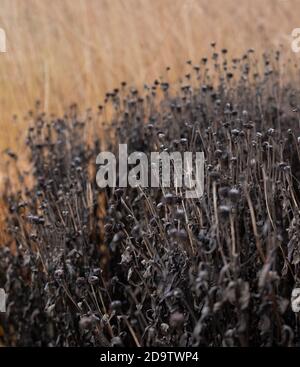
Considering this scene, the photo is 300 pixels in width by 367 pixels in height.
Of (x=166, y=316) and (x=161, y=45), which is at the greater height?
(x=161, y=45)

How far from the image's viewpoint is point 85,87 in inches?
228

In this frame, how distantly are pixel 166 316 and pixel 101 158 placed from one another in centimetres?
145

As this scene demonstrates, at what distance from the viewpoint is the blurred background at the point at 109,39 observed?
18.8 feet

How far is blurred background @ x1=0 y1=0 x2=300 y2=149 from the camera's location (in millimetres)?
5727

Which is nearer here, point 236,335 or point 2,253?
point 236,335

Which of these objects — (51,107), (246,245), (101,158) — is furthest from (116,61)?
(246,245)

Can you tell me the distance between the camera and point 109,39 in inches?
254
